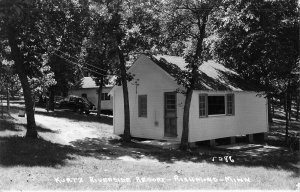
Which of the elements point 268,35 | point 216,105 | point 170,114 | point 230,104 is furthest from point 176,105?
point 268,35

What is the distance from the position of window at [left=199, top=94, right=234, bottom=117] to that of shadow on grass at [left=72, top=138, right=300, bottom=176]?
7.18ft

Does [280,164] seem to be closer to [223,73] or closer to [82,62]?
[223,73]

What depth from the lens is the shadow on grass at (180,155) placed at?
50.4 ft

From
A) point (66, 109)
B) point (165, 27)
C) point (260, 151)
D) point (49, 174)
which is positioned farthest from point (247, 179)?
point (66, 109)

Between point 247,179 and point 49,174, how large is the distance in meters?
5.96

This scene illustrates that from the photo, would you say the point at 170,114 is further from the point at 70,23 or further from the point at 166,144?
the point at 70,23

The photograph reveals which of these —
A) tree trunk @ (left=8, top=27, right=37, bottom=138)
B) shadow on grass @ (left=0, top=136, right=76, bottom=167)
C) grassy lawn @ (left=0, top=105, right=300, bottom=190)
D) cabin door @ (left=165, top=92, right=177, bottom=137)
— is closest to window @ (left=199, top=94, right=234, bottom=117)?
cabin door @ (left=165, top=92, right=177, bottom=137)

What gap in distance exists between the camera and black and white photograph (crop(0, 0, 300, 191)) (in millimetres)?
14383

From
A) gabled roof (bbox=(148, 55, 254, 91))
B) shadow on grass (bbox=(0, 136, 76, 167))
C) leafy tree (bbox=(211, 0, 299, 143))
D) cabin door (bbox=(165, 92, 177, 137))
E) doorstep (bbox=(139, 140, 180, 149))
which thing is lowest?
doorstep (bbox=(139, 140, 180, 149))

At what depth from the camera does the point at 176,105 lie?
21141 mm

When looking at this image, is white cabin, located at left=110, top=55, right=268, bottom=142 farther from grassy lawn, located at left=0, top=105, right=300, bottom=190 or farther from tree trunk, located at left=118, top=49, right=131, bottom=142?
grassy lawn, located at left=0, top=105, right=300, bottom=190

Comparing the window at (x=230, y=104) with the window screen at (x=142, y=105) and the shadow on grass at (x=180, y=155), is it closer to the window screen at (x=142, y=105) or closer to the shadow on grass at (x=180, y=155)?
the shadow on grass at (x=180, y=155)

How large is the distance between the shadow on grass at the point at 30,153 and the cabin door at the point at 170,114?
21.3ft

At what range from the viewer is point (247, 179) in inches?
476
